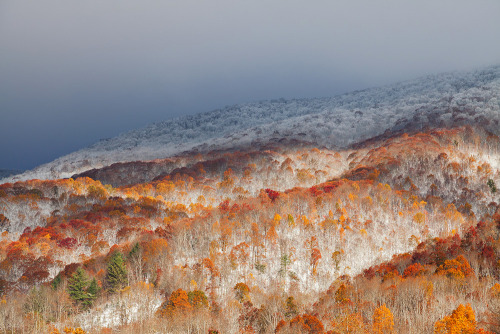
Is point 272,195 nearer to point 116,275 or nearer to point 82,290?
point 116,275

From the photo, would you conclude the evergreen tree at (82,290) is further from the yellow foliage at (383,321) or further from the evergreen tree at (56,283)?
the yellow foliage at (383,321)

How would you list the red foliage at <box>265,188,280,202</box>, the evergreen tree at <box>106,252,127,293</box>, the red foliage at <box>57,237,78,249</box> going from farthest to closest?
1. the red foliage at <box>265,188,280,202</box>
2. the red foliage at <box>57,237,78,249</box>
3. the evergreen tree at <box>106,252,127,293</box>

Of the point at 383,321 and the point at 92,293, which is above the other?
the point at 92,293

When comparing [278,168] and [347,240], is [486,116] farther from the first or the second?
[347,240]

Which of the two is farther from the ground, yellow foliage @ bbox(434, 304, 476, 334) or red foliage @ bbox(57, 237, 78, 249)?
red foliage @ bbox(57, 237, 78, 249)

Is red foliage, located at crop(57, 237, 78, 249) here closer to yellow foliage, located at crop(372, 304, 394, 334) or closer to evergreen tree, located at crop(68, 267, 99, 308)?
evergreen tree, located at crop(68, 267, 99, 308)

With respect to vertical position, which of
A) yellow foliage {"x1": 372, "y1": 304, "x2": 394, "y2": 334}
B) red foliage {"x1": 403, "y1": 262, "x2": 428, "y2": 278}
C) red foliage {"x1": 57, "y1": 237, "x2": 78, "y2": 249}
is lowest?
yellow foliage {"x1": 372, "y1": 304, "x2": 394, "y2": 334}

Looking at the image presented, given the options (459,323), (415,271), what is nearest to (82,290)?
(459,323)

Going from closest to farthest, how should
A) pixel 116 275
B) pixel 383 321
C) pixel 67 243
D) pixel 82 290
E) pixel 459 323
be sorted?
pixel 459 323 < pixel 383 321 < pixel 82 290 < pixel 116 275 < pixel 67 243

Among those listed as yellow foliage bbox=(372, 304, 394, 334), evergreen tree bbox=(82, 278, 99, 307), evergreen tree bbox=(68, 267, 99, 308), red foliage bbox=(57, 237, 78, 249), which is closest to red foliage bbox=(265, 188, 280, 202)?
red foliage bbox=(57, 237, 78, 249)

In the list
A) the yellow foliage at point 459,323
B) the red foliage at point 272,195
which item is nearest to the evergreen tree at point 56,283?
the yellow foliage at point 459,323

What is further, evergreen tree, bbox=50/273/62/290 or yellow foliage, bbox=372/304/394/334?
evergreen tree, bbox=50/273/62/290

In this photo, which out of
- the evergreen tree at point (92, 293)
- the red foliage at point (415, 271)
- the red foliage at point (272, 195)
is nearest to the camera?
the red foliage at point (415, 271)
